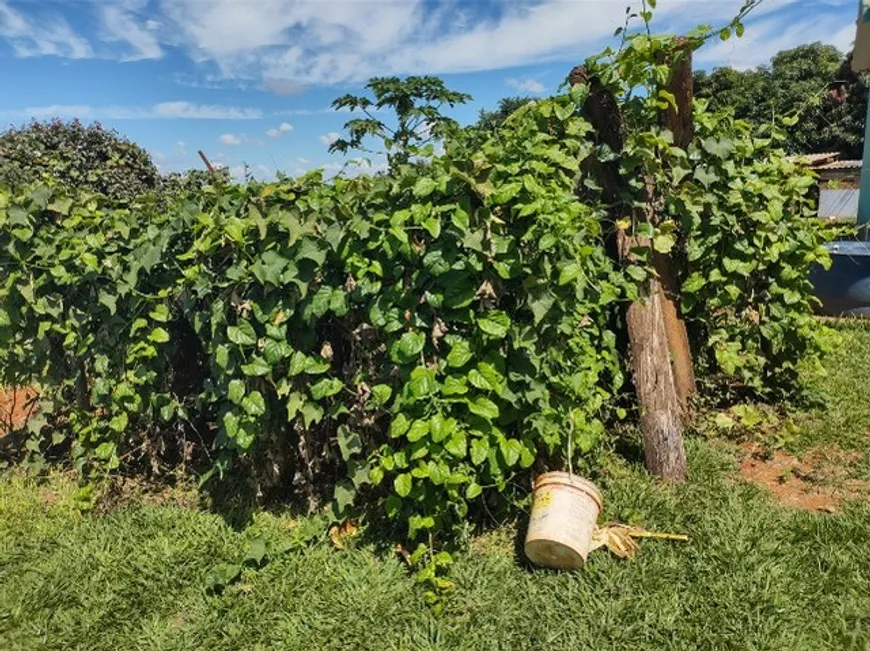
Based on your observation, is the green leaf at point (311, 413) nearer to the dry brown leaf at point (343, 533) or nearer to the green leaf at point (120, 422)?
the dry brown leaf at point (343, 533)

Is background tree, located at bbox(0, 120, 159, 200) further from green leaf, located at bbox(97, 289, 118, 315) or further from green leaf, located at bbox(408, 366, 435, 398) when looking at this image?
green leaf, located at bbox(408, 366, 435, 398)

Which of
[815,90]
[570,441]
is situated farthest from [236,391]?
[815,90]

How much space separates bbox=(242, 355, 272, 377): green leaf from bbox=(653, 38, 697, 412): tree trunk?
1911 mm

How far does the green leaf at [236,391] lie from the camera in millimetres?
2695

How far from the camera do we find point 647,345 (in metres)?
3.11

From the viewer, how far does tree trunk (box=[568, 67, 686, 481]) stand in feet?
9.80

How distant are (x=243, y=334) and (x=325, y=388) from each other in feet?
1.28

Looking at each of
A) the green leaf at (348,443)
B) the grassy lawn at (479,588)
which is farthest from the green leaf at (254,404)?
the grassy lawn at (479,588)

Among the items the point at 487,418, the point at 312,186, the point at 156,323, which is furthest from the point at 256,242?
the point at 487,418

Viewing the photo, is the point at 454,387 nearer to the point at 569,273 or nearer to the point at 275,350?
the point at 569,273

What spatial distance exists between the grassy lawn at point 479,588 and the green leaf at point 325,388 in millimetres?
625

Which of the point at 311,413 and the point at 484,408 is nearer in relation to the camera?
the point at 484,408

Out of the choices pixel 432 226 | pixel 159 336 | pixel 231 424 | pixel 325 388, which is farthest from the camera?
pixel 159 336

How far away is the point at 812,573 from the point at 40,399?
11.8ft
